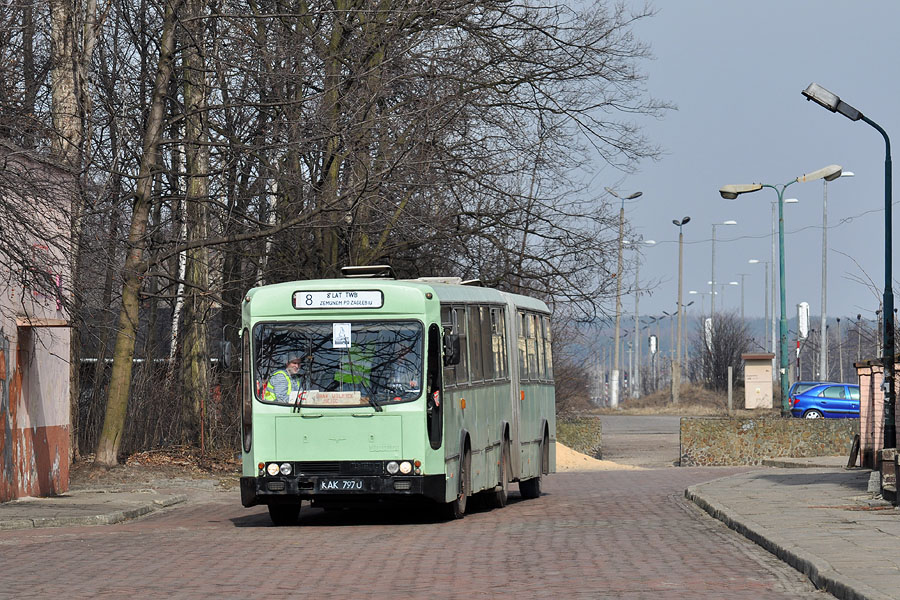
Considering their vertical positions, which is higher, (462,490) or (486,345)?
(486,345)

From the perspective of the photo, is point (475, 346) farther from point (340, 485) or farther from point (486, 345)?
point (340, 485)

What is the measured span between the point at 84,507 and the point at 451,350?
6.08m

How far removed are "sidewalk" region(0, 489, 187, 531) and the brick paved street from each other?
0.53 metres

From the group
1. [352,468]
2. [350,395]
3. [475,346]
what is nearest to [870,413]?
[475,346]

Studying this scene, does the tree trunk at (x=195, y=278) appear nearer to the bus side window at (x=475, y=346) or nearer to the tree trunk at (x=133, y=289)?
the tree trunk at (x=133, y=289)

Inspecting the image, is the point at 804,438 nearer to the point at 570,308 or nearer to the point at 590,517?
the point at 570,308

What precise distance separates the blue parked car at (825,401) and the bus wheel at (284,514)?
3807cm


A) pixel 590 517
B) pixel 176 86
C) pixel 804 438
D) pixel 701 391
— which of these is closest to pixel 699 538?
pixel 590 517

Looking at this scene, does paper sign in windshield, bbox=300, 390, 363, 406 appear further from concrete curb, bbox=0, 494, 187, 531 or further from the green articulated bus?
concrete curb, bbox=0, 494, 187, 531

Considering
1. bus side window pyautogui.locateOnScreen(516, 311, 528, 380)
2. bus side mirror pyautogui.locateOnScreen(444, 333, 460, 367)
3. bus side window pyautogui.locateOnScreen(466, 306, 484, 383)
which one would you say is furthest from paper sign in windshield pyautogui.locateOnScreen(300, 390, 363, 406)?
bus side window pyautogui.locateOnScreen(516, 311, 528, 380)

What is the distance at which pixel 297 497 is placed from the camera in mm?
17906

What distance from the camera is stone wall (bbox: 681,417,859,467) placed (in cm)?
4053

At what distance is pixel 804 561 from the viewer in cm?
1240

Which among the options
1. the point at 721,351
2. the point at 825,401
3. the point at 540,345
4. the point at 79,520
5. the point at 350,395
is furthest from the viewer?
the point at 721,351
